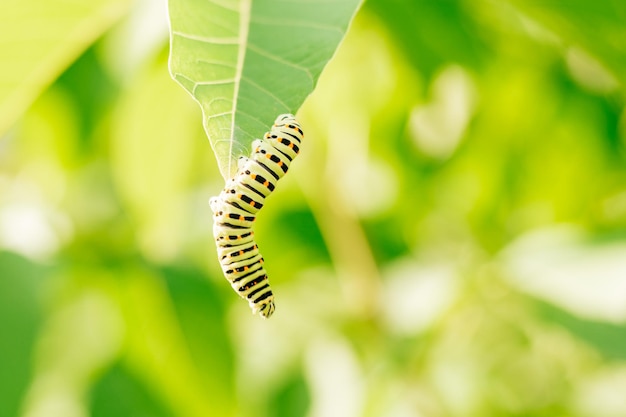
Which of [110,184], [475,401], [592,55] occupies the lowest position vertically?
[475,401]

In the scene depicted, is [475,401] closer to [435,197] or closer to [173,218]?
[435,197]

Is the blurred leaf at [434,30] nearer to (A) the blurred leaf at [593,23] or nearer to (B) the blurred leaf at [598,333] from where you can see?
(A) the blurred leaf at [593,23]

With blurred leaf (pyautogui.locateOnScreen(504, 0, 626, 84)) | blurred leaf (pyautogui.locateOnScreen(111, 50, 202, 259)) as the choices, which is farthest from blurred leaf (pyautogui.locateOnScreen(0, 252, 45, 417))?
blurred leaf (pyautogui.locateOnScreen(504, 0, 626, 84))

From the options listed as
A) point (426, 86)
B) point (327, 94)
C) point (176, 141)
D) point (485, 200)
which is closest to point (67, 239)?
point (176, 141)

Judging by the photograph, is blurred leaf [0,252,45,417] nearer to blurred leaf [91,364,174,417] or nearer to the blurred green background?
the blurred green background

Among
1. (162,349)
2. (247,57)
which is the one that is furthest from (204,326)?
(247,57)

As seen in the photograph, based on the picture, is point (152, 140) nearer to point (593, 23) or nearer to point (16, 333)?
point (16, 333)
